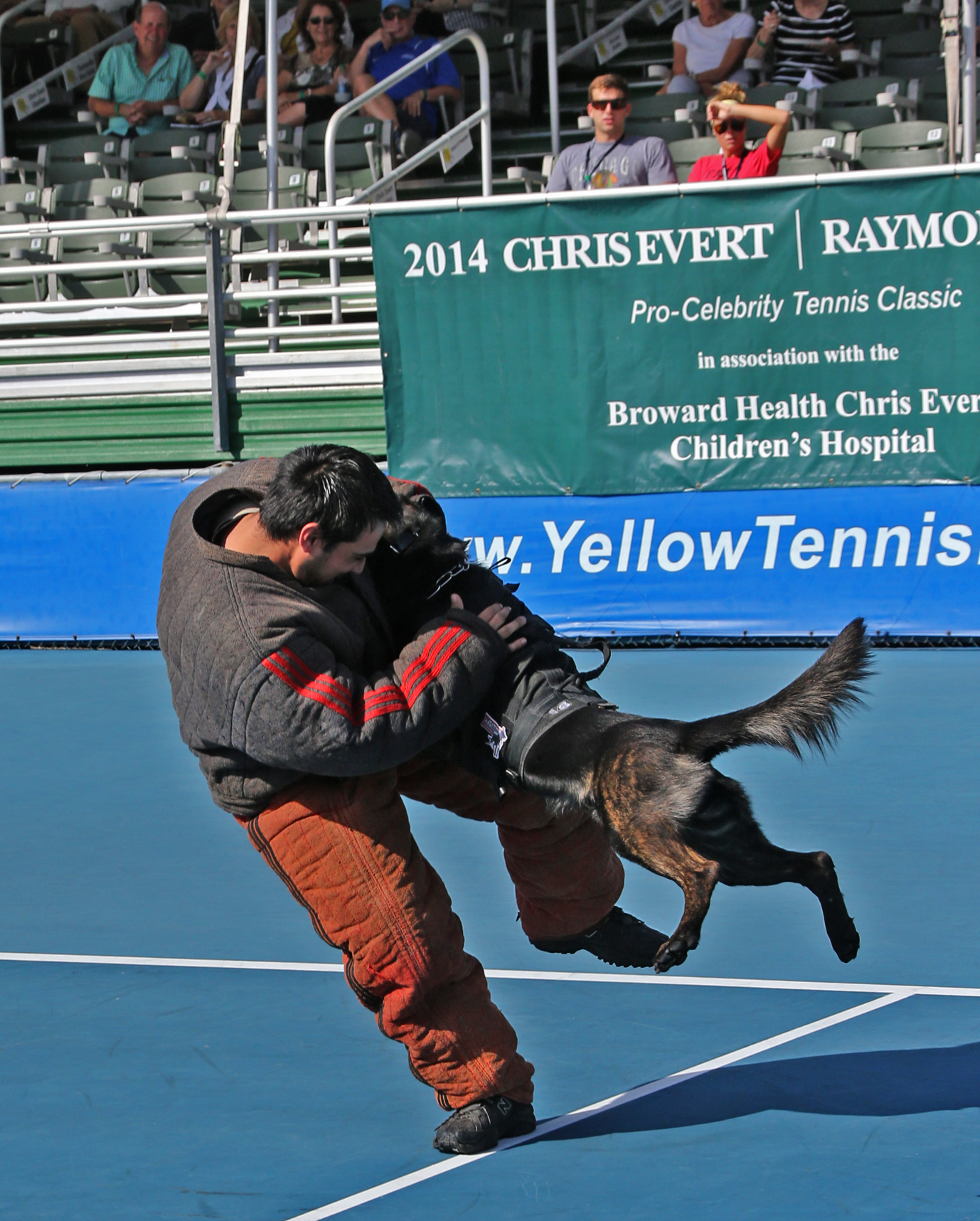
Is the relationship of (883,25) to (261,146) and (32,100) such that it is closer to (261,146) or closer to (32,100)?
(261,146)

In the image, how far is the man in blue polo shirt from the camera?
14195mm

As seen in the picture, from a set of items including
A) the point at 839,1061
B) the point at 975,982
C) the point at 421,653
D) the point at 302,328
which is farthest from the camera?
the point at 302,328

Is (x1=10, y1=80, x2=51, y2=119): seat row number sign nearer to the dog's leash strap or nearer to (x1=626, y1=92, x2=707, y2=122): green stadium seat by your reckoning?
(x1=626, y1=92, x2=707, y2=122): green stadium seat

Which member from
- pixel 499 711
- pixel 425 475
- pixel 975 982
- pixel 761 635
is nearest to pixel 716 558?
pixel 761 635

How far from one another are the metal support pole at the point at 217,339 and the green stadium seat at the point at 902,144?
4.92 m

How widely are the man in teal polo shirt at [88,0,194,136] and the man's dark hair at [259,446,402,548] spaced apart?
1324cm

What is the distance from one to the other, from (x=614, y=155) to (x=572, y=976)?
816 centimetres

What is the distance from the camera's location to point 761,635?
33.4 feet

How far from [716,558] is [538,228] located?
8.02 ft

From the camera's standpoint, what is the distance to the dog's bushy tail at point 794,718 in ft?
11.2

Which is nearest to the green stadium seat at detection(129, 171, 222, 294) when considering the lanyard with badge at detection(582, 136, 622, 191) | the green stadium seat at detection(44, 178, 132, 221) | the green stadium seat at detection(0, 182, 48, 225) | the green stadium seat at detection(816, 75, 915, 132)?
the green stadium seat at detection(44, 178, 132, 221)

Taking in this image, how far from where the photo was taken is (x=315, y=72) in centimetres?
1509

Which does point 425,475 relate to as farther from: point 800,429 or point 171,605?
point 171,605

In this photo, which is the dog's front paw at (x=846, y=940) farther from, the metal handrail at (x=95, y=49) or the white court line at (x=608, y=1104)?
the metal handrail at (x=95, y=49)
